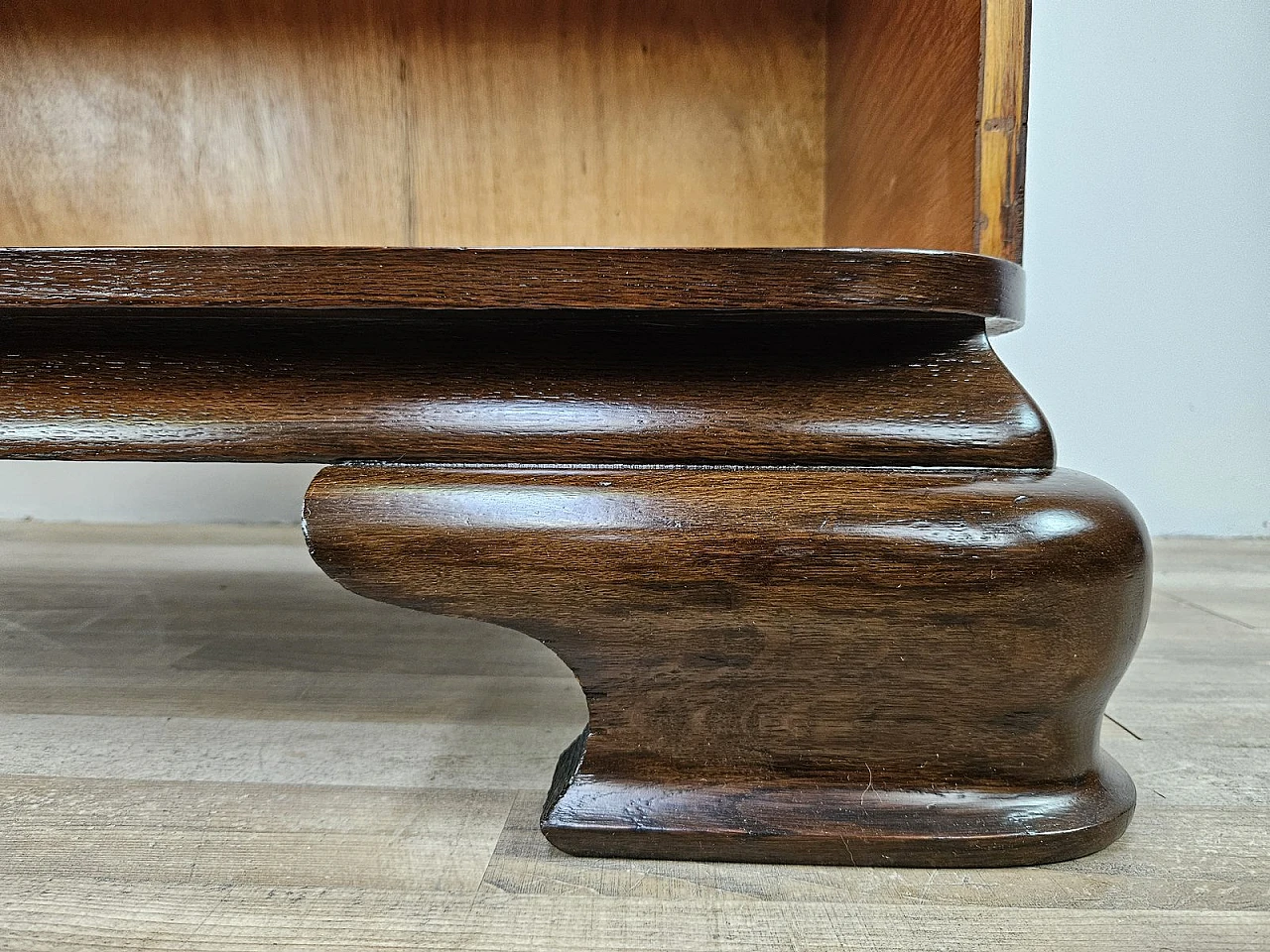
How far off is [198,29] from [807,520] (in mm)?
783

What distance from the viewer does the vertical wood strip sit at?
1.25 ft

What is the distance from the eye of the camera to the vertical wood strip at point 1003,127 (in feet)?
1.25

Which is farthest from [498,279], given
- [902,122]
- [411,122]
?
[411,122]

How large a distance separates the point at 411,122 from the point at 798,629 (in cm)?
68

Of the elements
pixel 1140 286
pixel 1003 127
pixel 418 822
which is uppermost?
pixel 1003 127

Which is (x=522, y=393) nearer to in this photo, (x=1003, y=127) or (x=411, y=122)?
(x=1003, y=127)

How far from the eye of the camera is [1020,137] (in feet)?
1.28

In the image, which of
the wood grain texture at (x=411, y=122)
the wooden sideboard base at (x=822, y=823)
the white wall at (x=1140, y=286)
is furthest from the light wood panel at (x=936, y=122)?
the white wall at (x=1140, y=286)

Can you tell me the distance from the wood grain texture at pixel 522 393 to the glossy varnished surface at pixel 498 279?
3cm

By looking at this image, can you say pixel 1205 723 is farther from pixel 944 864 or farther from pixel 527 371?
pixel 527 371

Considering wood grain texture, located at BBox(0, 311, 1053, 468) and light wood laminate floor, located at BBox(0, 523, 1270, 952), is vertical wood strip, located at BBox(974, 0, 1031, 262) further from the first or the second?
light wood laminate floor, located at BBox(0, 523, 1270, 952)

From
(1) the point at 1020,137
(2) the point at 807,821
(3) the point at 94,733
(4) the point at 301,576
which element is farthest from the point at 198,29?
(2) the point at 807,821

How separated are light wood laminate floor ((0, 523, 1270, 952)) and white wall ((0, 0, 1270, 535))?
0.52 meters

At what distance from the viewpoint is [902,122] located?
0.52 meters
